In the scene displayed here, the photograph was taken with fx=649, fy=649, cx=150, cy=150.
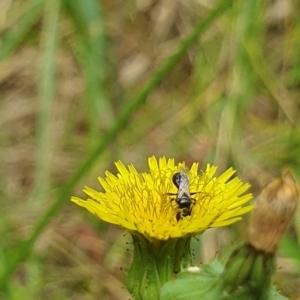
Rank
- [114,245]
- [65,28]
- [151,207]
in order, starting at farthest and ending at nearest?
1. [65,28]
2. [114,245]
3. [151,207]

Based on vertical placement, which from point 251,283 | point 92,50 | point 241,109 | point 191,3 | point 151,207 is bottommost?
point 251,283

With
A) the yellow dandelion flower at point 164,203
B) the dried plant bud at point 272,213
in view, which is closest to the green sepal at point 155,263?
the yellow dandelion flower at point 164,203

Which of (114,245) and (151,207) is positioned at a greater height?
(114,245)

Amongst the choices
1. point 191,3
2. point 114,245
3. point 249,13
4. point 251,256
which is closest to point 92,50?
point 249,13

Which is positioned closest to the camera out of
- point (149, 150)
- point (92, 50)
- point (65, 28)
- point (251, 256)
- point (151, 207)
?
point (251, 256)

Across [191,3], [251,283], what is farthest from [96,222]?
[251,283]

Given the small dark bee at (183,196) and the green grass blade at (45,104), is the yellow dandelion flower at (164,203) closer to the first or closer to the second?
the small dark bee at (183,196)

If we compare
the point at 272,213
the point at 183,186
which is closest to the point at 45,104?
the point at 183,186

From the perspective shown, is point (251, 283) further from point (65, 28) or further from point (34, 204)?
point (65, 28)

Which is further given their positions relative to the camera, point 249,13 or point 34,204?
point 34,204
